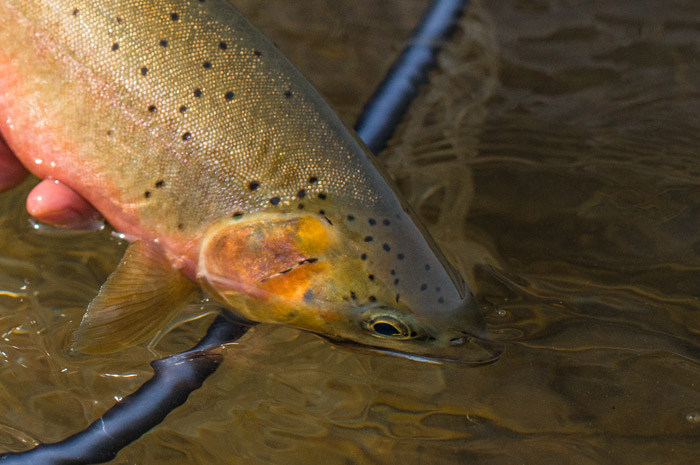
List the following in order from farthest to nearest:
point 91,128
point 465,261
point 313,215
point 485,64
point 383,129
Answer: point 485,64
point 383,129
point 465,261
point 91,128
point 313,215

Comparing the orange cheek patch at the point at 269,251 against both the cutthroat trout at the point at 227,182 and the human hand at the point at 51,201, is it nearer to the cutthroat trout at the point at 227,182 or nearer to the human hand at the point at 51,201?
the cutthroat trout at the point at 227,182

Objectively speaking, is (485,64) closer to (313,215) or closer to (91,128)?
(313,215)

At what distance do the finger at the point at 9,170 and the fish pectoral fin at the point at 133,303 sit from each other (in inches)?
26.0

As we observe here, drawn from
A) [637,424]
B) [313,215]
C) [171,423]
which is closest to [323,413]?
[171,423]

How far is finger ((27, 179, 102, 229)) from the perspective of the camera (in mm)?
2156

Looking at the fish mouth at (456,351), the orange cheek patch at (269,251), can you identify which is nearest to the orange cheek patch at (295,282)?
the orange cheek patch at (269,251)

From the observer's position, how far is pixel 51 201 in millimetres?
2156

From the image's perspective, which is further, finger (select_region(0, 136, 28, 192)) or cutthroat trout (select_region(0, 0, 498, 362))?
finger (select_region(0, 136, 28, 192))

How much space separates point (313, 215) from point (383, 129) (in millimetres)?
987

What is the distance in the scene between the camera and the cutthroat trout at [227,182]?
6.13 feet

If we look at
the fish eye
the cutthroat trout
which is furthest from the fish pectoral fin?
the fish eye

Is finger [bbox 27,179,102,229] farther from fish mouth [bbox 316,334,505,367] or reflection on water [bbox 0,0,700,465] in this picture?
fish mouth [bbox 316,334,505,367]

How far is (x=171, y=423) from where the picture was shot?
1.95 metres

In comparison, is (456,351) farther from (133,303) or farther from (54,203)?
(54,203)
